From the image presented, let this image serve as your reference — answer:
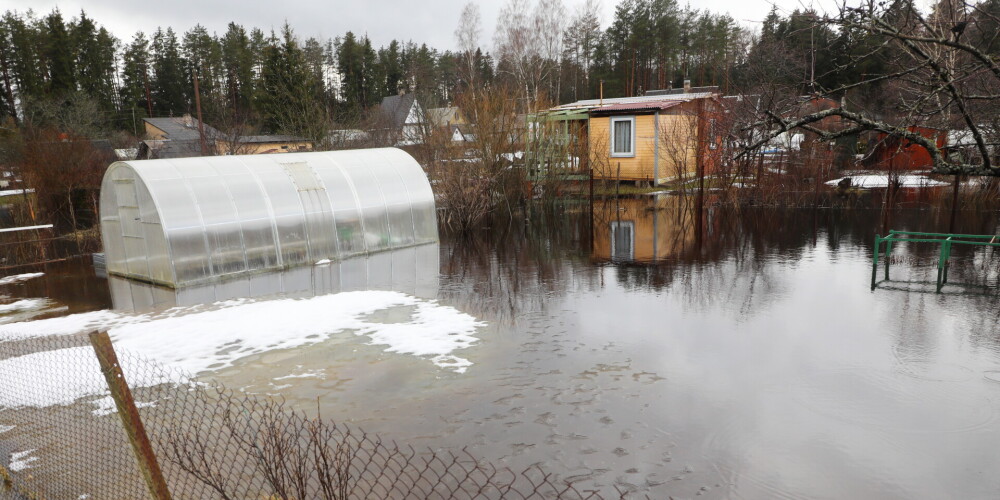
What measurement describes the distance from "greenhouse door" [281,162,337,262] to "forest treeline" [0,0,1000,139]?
53.6 feet

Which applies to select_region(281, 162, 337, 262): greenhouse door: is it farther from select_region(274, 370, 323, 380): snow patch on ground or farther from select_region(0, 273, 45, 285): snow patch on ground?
select_region(274, 370, 323, 380): snow patch on ground

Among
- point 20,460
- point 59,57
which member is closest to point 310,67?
point 59,57

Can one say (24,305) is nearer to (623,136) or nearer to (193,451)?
(193,451)

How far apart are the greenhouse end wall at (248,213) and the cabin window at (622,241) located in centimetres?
542

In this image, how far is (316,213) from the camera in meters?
15.1

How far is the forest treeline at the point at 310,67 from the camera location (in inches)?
1644

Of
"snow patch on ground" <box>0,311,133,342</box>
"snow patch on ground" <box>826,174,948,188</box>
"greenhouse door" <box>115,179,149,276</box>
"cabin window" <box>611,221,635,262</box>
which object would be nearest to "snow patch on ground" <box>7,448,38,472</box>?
"snow patch on ground" <box>0,311,133,342</box>

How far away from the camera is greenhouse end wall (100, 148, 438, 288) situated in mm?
13086

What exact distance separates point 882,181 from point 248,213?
24.3 metres

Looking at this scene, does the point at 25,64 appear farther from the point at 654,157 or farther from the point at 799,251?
the point at 799,251

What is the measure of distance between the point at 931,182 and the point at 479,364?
25.2 metres

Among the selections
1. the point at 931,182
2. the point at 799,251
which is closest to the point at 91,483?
the point at 799,251

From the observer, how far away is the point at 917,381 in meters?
7.25

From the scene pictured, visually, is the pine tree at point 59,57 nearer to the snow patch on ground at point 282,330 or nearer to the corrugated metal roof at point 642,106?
the corrugated metal roof at point 642,106
